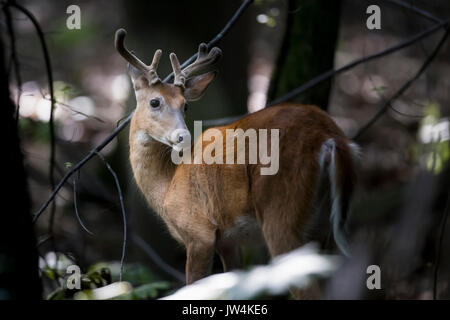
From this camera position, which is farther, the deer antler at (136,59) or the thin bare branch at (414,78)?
the thin bare branch at (414,78)

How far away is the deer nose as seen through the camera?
3500mm

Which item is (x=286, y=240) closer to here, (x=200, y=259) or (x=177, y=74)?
(x=200, y=259)

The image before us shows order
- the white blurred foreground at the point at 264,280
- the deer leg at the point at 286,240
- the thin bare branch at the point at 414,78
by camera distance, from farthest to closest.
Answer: the thin bare branch at the point at 414,78, the deer leg at the point at 286,240, the white blurred foreground at the point at 264,280

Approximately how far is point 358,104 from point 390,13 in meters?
2.80

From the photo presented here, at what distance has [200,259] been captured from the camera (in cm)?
368

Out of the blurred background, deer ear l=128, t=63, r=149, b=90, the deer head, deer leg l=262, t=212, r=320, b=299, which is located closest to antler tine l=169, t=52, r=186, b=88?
the deer head

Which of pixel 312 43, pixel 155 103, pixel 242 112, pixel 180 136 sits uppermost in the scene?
pixel 312 43

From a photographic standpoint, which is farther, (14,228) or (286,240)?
(286,240)

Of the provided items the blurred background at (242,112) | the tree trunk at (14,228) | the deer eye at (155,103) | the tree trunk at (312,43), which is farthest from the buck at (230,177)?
the tree trunk at (312,43)

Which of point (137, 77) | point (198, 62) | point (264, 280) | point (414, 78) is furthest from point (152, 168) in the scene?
point (414, 78)

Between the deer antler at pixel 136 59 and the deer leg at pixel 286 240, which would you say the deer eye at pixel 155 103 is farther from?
the deer leg at pixel 286 240

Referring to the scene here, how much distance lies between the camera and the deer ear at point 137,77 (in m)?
3.56

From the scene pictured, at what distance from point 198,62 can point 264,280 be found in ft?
6.19

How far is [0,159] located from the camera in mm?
2633
